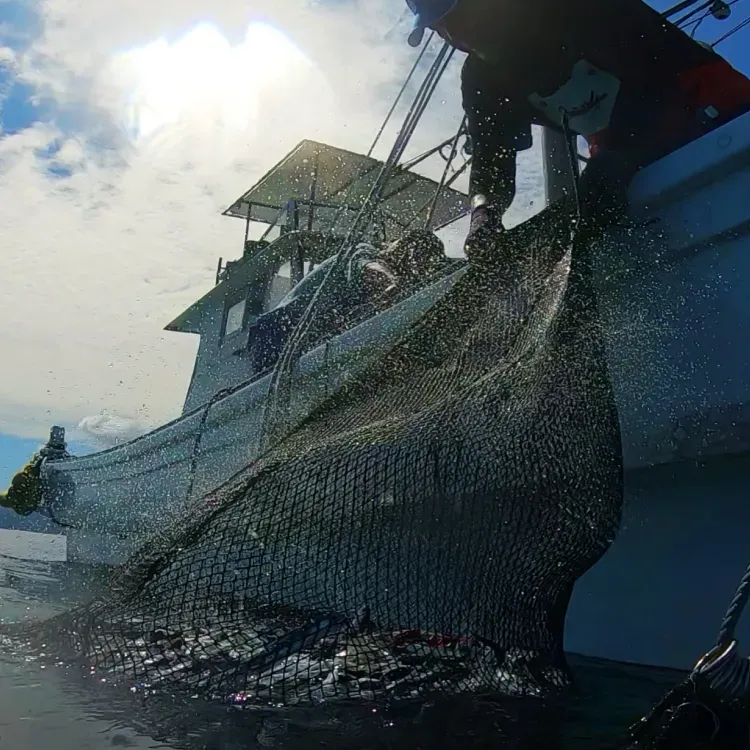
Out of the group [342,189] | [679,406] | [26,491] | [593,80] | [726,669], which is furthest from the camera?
[26,491]

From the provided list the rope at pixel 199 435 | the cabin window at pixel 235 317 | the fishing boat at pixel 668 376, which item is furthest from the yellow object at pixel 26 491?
the fishing boat at pixel 668 376

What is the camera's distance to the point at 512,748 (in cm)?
182

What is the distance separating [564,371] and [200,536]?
51.1 inches

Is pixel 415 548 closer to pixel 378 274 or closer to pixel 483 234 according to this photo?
pixel 483 234

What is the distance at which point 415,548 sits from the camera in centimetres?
259

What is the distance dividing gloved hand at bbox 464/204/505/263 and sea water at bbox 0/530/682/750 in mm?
1730

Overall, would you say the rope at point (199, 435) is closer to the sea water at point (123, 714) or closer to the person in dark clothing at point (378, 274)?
the person in dark clothing at point (378, 274)

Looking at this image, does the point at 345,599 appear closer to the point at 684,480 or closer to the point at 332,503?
the point at 332,503

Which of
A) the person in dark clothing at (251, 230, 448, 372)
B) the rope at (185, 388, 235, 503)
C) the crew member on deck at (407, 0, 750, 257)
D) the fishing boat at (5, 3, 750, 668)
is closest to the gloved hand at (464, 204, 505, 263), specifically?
the crew member on deck at (407, 0, 750, 257)

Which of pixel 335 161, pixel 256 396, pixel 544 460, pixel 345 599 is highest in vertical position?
pixel 335 161

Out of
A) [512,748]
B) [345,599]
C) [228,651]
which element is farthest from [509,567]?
[228,651]

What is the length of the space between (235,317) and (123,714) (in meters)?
6.82

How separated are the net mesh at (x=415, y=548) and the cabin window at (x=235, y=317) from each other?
228 inches

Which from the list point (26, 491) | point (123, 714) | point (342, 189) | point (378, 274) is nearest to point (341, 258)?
point (378, 274)
